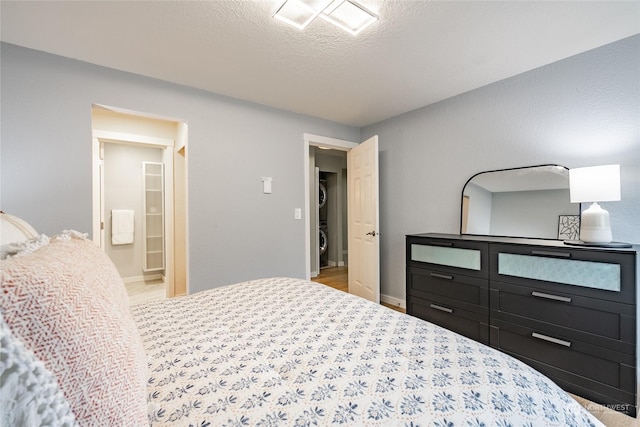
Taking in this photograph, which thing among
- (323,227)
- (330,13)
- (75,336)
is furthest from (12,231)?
(323,227)

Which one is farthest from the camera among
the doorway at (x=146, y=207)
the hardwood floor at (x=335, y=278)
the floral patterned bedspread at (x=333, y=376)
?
the hardwood floor at (x=335, y=278)

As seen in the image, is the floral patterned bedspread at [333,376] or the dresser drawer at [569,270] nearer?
the floral patterned bedspread at [333,376]

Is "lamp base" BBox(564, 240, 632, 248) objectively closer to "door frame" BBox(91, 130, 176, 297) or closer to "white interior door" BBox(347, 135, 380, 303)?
"white interior door" BBox(347, 135, 380, 303)

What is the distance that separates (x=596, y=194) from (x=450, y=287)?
1.21m

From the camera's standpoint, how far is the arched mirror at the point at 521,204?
2.21m

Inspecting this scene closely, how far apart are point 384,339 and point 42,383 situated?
995 mm

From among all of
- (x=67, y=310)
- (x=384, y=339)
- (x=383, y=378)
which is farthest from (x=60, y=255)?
(x=384, y=339)

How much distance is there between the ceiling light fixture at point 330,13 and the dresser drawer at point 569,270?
1.91m

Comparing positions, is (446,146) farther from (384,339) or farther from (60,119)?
(60,119)

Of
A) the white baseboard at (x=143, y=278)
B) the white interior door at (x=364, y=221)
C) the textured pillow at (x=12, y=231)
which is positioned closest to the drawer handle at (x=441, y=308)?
the white interior door at (x=364, y=221)

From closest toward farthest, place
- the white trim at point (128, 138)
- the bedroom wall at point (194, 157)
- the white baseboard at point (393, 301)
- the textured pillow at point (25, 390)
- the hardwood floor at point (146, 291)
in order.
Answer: the textured pillow at point (25, 390) < the bedroom wall at point (194, 157) < the white trim at point (128, 138) < the white baseboard at point (393, 301) < the hardwood floor at point (146, 291)

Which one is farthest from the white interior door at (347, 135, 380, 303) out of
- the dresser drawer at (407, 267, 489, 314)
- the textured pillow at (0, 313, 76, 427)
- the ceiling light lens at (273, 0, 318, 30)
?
the textured pillow at (0, 313, 76, 427)

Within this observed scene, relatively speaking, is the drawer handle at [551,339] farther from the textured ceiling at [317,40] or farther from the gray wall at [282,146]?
the textured ceiling at [317,40]

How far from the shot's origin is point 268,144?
10.1 feet
